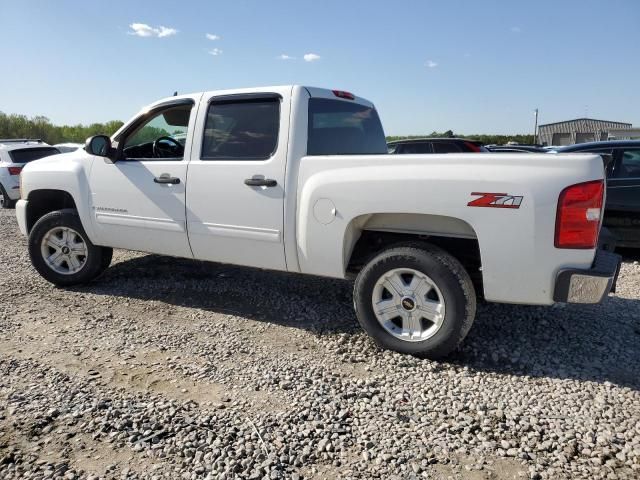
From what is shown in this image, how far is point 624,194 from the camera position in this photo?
6164mm

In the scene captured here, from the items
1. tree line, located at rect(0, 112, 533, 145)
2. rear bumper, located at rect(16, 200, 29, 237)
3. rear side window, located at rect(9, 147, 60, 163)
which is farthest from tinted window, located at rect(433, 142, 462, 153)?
tree line, located at rect(0, 112, 533, 145)

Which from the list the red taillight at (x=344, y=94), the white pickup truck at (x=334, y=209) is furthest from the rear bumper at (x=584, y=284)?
the red taillight at (x=344, y=94)

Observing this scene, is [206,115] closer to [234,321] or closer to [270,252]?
[270,252]

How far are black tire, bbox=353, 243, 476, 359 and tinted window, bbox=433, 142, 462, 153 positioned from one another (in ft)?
23.5

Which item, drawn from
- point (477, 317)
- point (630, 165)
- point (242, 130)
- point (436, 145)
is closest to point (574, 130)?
point (436, 145)

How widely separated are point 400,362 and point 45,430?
2.24m

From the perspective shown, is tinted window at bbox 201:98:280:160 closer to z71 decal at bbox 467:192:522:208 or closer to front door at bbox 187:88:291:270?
front door at bbox 187:88:291:270

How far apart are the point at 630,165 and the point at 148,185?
6.08 meters

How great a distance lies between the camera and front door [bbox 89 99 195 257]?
167 inches

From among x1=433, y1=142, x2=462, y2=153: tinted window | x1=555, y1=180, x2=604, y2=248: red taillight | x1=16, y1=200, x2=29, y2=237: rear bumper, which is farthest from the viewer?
x1=433, y1=142, x2=462, y2=153: tinted window

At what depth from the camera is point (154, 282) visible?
530 centimetres

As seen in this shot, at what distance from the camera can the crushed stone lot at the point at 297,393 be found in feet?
7.74

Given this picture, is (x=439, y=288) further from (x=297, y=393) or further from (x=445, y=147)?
(x=445, y=147)

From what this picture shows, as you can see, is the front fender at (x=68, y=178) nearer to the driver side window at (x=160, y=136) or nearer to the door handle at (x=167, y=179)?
the driver side window at (x=160, y=136)
